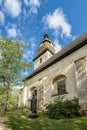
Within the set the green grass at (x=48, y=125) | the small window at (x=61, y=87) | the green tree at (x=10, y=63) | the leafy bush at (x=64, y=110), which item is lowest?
the green grass at (x=48, y=125)

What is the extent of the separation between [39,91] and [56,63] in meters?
4.10

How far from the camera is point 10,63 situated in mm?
15391

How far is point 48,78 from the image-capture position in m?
15.2

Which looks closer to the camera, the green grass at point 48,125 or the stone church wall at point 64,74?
the green grass at point 48,125

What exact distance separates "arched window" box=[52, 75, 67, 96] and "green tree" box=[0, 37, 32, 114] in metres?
3.99

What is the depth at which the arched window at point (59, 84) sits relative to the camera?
1335 centimetres

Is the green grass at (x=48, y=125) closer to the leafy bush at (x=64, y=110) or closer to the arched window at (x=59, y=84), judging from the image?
the leafy bush at (x=64, y=110)

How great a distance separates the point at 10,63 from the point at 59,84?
19.5ft

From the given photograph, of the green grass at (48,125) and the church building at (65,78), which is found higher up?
the church building at (65,78)

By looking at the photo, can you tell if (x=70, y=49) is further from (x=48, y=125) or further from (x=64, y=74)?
(x=48, y=125)

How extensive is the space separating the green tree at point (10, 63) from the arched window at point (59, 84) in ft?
13.1

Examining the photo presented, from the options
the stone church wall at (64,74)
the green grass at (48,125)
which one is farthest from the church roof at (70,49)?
the green grass at (48,125)

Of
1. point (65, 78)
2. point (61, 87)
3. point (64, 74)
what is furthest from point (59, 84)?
point (64, 74)

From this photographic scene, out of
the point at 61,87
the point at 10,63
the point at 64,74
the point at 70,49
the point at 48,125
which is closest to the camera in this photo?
the point at 48,125
